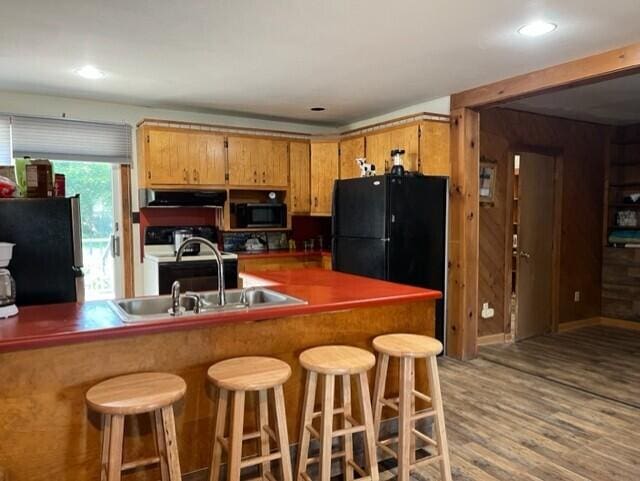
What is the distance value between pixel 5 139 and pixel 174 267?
69.8 inches

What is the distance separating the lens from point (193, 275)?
4.43 metres

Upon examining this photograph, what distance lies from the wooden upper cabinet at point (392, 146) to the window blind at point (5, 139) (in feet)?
10.6

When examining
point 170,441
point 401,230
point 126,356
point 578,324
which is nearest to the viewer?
point 170,441

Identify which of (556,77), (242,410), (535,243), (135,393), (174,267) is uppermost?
(556,77)

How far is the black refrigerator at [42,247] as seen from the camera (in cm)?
262

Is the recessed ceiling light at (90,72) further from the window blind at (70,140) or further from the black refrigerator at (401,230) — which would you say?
the black refrigerator at (401,230)

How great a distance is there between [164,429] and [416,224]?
2.85m

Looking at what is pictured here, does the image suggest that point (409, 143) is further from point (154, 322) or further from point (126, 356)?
point (126, 356)

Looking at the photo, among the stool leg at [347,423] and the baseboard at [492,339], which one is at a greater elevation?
the stool leg at [347,423]

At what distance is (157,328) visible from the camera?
193cm

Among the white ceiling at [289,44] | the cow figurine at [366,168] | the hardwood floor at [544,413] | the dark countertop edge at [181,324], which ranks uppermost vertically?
the white ceiling at [289,44]

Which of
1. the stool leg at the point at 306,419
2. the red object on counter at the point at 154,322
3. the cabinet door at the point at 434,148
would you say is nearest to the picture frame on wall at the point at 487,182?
the cabinet door at the point at 434,148

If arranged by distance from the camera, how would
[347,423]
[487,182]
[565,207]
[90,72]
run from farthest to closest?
[565,207] < [487,182] < [90,72] < [347,423]

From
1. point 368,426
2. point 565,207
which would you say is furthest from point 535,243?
point 368,426
